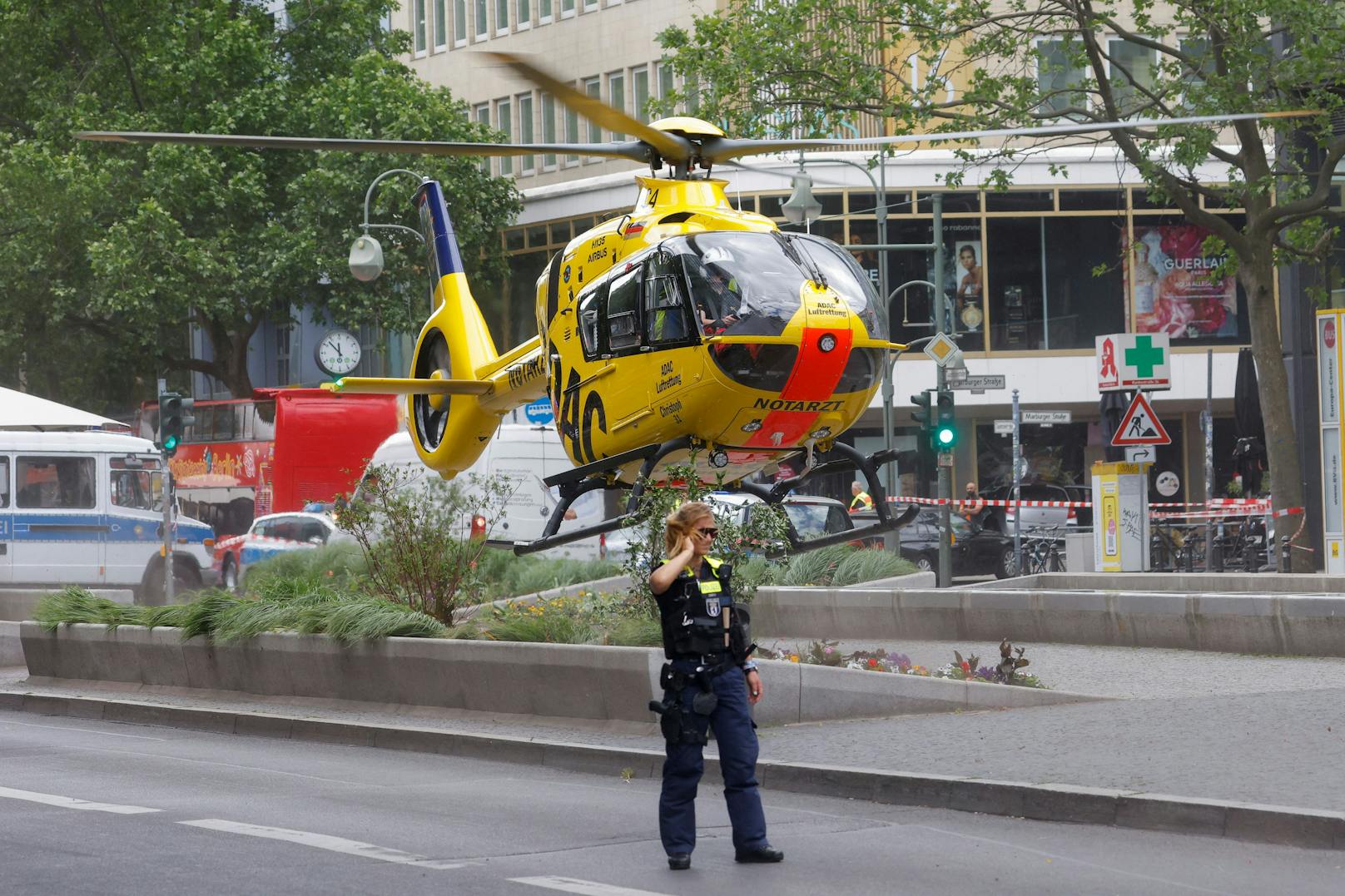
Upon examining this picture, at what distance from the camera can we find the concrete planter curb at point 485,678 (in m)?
13.4

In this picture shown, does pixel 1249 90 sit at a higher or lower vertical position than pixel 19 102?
lower

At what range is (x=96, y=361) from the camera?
45750 mm

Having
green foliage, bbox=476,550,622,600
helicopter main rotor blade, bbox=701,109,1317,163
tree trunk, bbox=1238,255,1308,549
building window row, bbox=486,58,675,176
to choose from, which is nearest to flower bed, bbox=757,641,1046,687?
helicopter main rotor blade, bbox=701,109,1317,163

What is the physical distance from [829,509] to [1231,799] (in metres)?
17.4

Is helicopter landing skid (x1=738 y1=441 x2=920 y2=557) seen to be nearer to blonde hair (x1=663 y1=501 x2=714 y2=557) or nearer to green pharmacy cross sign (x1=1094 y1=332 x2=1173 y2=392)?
blonde hair (x1=663 y1=501 x2=714 y2=557)

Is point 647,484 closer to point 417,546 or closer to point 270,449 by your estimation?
point 417,546

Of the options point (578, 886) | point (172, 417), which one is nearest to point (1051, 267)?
point (172, 417)

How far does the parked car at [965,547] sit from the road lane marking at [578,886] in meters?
26.4

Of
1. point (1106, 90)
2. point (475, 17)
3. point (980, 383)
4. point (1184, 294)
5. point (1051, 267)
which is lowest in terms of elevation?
point (980, 383)

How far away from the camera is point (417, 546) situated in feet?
55.6

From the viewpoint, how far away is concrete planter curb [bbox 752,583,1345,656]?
54.5ft

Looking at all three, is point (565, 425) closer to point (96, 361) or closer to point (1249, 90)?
point (1249, 90)

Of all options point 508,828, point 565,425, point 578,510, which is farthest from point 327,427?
point 508,828

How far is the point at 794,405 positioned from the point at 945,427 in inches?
501
